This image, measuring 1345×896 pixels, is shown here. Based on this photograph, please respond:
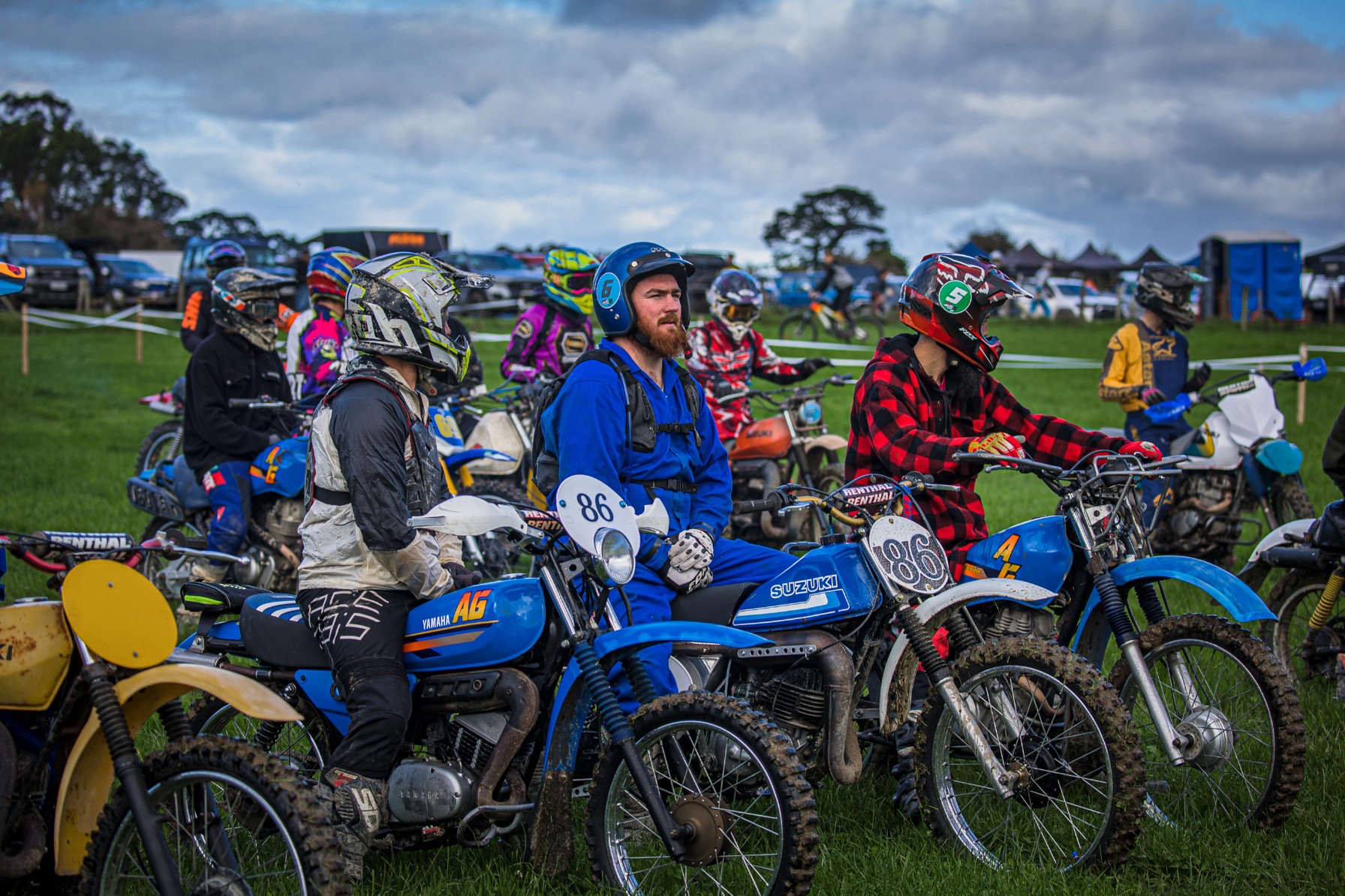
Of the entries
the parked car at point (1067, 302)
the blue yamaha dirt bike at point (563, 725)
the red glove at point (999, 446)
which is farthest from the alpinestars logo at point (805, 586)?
the parked car at point (1067, 302)

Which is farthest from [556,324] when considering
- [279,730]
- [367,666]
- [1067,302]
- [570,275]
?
[1067,302]

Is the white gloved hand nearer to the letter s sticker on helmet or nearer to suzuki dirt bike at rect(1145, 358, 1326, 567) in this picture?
the letter s sticker on helmet

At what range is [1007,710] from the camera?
3.97 m

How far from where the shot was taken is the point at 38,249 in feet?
109

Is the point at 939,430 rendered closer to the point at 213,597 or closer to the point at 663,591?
the point at 663,591

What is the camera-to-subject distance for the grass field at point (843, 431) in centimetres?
387

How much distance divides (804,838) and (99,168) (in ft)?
275

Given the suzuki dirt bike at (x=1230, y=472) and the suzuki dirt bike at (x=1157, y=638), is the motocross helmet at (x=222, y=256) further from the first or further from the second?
the suzuki dirt bike at (x=1157, y=638)

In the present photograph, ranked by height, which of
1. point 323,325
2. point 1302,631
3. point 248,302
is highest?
point 248,302

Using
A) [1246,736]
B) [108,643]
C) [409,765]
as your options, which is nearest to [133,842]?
[108,643]

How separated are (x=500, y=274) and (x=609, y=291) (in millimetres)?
28578

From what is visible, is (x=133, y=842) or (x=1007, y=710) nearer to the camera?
(x=133, y=842)

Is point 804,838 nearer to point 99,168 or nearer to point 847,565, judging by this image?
point 847,565

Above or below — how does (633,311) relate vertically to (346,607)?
above
